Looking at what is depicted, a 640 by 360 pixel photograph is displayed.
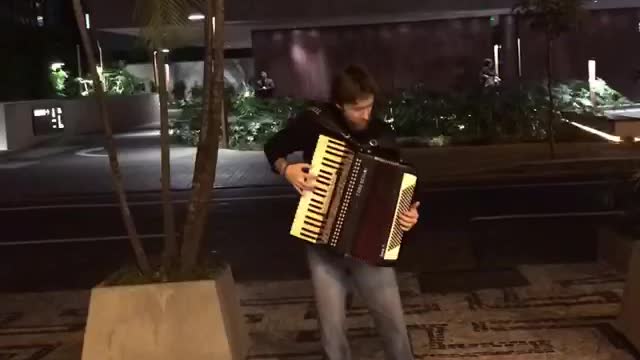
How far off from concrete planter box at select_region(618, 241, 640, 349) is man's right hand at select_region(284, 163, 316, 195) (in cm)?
220

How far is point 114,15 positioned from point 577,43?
15.0m

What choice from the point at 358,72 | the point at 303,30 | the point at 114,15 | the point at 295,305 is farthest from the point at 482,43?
the point at 358,72

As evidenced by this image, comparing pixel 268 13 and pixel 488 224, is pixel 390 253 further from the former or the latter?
pixel 268 13

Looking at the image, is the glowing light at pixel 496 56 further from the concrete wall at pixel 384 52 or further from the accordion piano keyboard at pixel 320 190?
the accordion piano keyboard at pixel 320 190

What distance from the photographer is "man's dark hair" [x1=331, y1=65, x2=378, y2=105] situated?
4.24 metres

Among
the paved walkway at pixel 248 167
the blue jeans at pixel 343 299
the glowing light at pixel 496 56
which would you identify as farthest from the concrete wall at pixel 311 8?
the blue jeans at pixel 343 299

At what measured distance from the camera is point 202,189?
5.34 meters

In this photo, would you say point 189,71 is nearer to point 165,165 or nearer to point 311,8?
point 311,8

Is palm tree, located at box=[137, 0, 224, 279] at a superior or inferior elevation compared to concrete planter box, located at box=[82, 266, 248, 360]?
superior

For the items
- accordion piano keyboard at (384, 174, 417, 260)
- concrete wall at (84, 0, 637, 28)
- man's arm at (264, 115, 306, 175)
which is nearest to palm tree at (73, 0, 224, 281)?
man's arm at (264, 115, 306, 175)

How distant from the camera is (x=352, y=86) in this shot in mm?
4250

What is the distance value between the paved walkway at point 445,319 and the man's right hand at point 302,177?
1.76 m

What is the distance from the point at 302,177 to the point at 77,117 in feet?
87.8

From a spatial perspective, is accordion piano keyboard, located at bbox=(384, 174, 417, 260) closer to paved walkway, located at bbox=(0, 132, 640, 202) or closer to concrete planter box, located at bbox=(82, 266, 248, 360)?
concrete planter box, located at bbox=(82, 266, 248, 360)
